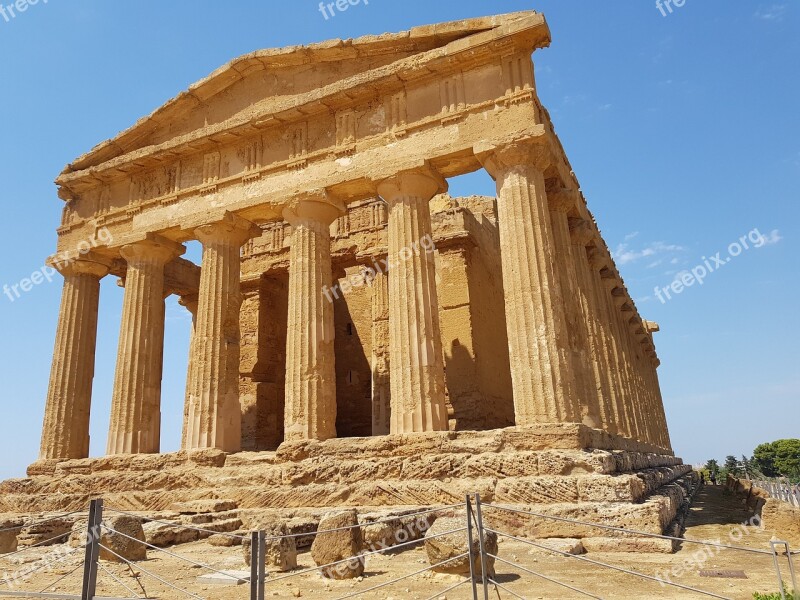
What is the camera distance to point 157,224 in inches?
599

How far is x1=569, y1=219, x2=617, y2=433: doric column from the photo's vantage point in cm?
1401

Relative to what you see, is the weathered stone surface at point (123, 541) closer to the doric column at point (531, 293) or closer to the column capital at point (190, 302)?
the doric column at point (531, 293)

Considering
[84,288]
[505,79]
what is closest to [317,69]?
[505,79]

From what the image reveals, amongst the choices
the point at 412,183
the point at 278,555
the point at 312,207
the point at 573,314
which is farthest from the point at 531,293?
the point at 278,555

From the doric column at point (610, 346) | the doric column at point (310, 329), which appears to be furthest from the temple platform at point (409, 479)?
the doric column at point (610, 346)

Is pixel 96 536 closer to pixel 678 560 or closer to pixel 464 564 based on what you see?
pixel 464 564

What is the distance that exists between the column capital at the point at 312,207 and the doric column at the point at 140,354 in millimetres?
4037

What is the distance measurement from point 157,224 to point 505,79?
892 cm

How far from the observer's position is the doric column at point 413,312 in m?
11.3

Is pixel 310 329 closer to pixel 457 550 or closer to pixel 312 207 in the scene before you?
pixel 312 207

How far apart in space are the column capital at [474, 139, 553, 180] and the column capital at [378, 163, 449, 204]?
1.10m

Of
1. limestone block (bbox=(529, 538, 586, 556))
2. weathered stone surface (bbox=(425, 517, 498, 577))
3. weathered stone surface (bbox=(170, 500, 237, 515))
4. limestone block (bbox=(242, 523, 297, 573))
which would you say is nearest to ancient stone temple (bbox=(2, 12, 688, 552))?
weathered stone surface (bbox=(170, 500, 237, 515))

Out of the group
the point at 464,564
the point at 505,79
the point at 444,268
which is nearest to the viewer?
the point at 464,564

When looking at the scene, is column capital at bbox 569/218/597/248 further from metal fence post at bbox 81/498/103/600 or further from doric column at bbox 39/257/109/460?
metal fence post at bbox 81/498/103/600
